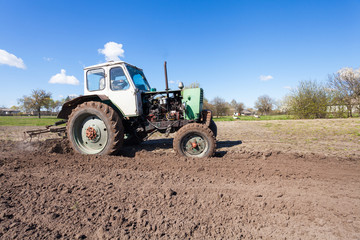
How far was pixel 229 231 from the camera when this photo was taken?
1.90m

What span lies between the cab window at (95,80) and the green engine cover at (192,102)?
2.46 m

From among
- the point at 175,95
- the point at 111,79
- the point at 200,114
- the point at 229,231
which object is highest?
the point at 111,79

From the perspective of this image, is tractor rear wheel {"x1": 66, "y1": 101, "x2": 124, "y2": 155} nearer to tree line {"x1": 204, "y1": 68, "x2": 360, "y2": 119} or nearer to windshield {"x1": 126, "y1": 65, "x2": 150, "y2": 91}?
windshield {"x1": 126, "y1": 65, "x2": 150, "y2": 91}

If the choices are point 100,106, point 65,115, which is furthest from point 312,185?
point 65,115

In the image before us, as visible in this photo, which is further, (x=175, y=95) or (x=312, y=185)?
(x=175, y=95)

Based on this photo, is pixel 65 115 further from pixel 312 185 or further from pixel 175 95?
pixel 312 185

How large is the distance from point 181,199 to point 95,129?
12.0 feet

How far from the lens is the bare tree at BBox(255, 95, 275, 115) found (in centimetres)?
5747

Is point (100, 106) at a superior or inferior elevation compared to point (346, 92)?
inferior

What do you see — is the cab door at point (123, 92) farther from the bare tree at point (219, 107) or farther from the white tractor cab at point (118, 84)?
the bare tree at point (219, 107)

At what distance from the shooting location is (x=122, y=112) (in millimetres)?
5309

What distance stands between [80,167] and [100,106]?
1679 mm

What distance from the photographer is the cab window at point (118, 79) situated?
5.39 meters

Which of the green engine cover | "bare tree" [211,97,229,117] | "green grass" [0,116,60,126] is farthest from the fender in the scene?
"bare tree" [211,97,229,117]
